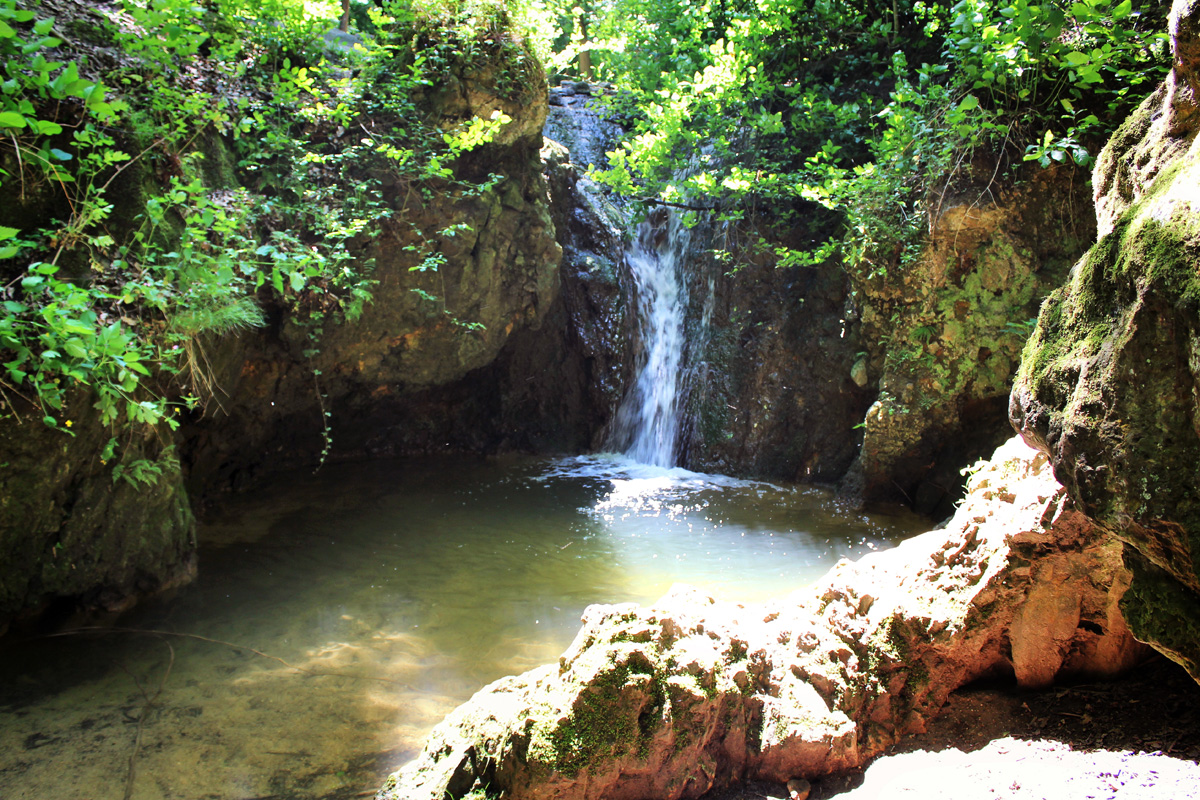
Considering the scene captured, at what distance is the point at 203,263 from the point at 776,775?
14.3ft

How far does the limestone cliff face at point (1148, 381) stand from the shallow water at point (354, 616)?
115 inches


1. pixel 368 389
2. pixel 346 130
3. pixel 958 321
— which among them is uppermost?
pixel 346 130

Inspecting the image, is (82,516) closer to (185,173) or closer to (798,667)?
(185,173)

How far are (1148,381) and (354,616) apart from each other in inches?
177

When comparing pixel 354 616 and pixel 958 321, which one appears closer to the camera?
pixel 354 616

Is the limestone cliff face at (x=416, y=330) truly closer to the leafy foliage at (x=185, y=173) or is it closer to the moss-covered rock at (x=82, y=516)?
the leafy foliage at (x=185, y=173)

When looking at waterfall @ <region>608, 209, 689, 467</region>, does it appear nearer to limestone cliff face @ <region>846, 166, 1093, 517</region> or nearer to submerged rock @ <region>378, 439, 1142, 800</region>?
limestone cliff face @ <region>846, 166, 1093, 517</region>

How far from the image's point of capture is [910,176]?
21.2 ft

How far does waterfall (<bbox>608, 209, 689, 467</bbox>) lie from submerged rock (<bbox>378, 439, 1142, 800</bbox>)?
21.4 ft

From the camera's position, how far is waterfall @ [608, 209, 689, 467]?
9.50m

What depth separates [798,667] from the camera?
255cm

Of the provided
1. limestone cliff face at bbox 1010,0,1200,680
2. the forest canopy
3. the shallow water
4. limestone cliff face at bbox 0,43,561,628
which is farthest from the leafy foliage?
limestone cliff face at bbox 1010,0,1200,680

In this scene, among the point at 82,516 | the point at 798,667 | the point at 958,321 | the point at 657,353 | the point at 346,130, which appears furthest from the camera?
the point at 657,353

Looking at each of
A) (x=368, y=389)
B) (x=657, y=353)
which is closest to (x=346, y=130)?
(x=368, y=389)
